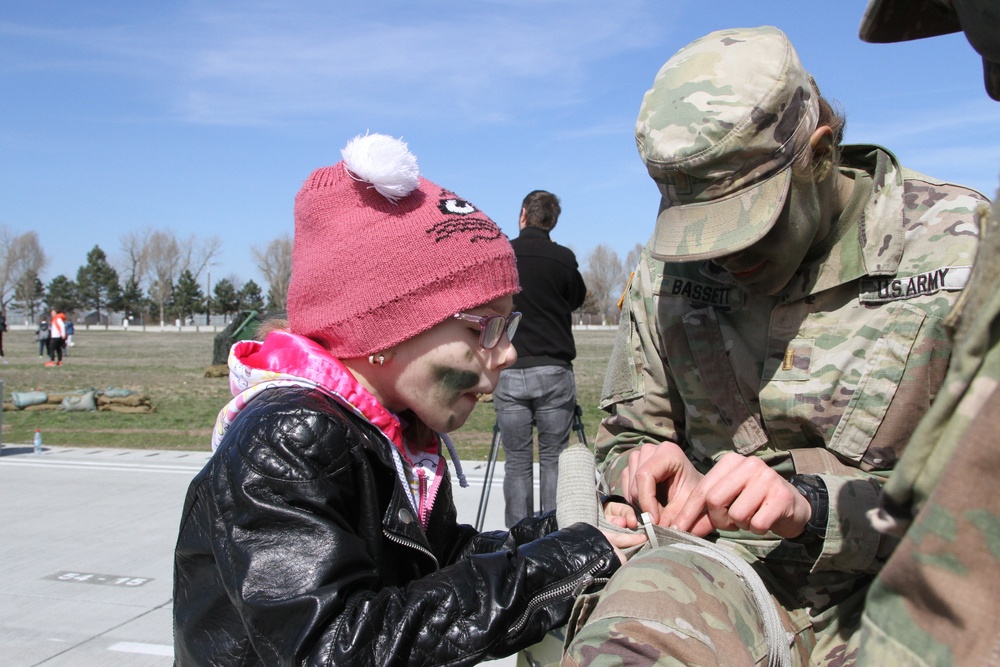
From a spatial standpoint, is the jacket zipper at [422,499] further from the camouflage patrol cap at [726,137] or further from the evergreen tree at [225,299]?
the evergreen tree at [225,299]

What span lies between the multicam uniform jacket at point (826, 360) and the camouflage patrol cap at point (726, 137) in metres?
0.33

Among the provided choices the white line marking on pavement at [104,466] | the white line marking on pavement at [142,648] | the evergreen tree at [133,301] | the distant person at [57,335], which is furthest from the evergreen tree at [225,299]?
the white line marking on pavement at [142,648]

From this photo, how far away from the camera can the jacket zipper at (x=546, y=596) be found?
1.74 meters

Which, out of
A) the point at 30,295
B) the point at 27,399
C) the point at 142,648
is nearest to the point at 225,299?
the point at 30,295

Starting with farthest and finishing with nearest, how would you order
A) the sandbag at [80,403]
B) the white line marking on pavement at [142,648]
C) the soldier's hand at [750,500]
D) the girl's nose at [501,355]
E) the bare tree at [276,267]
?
the bare tree at [276,267]
the sandbag at [80,403]
the white line marking on pavement at [142,648]
the girl's nose at [501,355]
the soldier's hand at [750,500]

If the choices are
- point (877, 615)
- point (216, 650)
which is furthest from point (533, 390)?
point (877, 615)

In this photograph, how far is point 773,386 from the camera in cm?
219

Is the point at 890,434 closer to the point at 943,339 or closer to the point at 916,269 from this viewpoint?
the point at 943,339

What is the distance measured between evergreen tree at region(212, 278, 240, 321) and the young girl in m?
82.1

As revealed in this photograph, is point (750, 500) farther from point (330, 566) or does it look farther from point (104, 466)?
point (104, 466)

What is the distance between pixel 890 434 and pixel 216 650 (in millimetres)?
1527

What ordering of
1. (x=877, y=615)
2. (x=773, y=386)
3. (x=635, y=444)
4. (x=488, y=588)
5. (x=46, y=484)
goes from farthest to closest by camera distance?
(x=46, y=484), (x=635, y=444), (x=773, y=386), (x=488, y=588), (x=877, y=615)

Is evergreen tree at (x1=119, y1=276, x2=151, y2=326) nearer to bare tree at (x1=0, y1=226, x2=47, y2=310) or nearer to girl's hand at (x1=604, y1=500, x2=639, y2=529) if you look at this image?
bare tree at (x1=0, y1=226, x2=47, y2=310)

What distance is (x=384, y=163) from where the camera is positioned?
6.30ft
